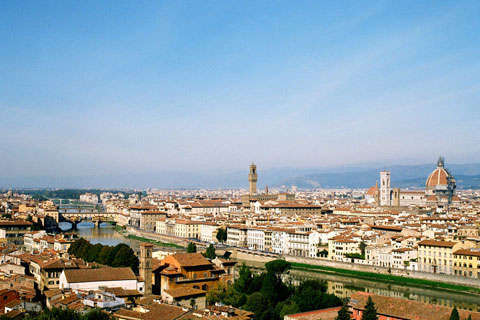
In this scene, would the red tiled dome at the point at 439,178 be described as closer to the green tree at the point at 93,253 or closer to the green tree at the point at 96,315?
the green tree at the point at 93,253

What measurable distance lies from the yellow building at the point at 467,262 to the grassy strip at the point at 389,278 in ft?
5.24

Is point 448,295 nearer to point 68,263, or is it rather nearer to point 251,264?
point 251,264

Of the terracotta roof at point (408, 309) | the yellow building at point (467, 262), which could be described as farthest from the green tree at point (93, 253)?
the yellow building at point (467, 262)

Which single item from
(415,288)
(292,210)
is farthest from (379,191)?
(415,288)

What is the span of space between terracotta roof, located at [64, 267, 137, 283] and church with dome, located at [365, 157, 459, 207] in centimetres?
6491

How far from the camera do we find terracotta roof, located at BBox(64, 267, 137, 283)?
19330mm

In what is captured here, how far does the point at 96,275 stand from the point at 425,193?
71.6 meters

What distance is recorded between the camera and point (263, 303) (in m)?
18.6

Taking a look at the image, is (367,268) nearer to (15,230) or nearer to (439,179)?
(15,230)

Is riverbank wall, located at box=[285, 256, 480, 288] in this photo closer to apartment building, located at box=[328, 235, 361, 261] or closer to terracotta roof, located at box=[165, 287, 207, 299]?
apartment building, located at box=[328, 235, 361, 261]

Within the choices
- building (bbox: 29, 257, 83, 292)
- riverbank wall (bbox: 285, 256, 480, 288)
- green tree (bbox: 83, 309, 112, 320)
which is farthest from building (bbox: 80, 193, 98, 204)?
green tree (bbox: 83, 309, 112, 320)

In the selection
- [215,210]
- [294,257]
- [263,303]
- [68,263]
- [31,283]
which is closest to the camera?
[263,303]

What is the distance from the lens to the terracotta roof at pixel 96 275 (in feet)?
63.4

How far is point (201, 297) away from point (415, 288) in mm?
14201
